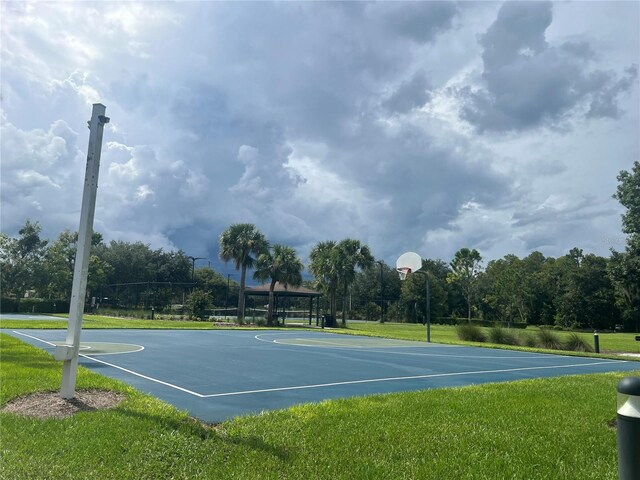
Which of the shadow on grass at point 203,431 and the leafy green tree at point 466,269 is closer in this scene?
the shadow on grass at point 203,431

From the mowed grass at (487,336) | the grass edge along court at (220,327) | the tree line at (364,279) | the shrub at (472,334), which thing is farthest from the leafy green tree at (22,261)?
the shrub at (472,334)

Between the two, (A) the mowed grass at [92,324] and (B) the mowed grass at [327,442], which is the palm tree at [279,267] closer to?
(A) the mowed grass at [92,324]

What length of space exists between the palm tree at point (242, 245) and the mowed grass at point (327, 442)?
120ft

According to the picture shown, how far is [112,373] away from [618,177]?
106ft

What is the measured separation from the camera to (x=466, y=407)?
6.89 metres

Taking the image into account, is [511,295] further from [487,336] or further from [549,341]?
[549,341]

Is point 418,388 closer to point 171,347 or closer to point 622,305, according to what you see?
point 171,347

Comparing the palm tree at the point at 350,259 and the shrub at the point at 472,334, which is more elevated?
the palm tree at the point at 350,259

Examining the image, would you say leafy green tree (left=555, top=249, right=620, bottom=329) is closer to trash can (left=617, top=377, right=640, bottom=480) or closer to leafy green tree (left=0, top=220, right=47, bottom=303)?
leafy green tree (left=0, top=220, right=47, bottom=303)

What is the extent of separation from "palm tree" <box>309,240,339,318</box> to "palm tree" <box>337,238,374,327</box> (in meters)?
0.55

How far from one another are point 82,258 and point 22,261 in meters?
53.2

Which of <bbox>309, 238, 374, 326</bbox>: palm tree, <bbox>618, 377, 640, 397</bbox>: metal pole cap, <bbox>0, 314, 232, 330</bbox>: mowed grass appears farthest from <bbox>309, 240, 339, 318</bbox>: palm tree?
<bbox>618, 377, 640, 397</bbox>: metal pole cap

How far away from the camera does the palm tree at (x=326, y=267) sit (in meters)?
47.9

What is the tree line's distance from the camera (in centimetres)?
4409
